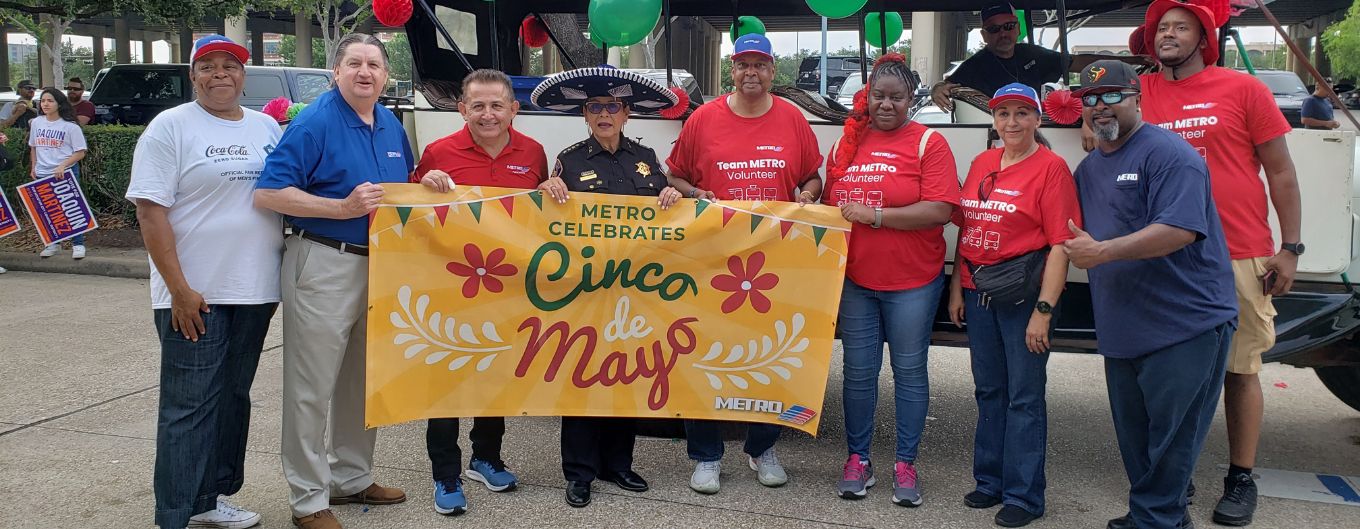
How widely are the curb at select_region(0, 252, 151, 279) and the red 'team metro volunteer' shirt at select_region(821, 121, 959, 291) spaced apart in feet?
25.9

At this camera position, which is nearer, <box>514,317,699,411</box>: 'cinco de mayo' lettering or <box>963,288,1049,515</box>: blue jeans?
<box>963,288,1049,515</box>: blue jeans

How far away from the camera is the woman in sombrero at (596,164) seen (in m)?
4.09

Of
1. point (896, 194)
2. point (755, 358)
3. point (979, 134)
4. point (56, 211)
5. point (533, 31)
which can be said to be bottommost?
point (755, 358)

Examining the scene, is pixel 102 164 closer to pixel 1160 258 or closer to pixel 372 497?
pixel 372 497

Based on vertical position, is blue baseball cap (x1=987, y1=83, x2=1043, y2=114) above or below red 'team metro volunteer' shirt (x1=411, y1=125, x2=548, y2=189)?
above

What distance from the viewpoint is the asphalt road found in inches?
161

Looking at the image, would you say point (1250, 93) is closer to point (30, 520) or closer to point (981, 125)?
point (981, 125)

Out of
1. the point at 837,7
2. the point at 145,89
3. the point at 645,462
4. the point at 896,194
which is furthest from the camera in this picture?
the point at 145,89

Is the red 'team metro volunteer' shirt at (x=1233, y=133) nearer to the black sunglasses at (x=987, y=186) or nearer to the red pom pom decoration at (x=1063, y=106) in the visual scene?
the red pom pom decoration at (x=1063, y=106)

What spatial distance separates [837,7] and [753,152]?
1.33m

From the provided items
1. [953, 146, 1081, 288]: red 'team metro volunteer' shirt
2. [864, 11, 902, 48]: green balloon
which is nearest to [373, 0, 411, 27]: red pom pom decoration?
[864, 11, 902, 48]: green balloon

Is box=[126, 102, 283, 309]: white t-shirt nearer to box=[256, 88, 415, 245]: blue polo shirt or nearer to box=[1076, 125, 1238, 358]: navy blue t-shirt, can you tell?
box=[256, 88, 415, 245]: blue polo shirt

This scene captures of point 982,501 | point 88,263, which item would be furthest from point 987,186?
point 88,263

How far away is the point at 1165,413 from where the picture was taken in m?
3.63
